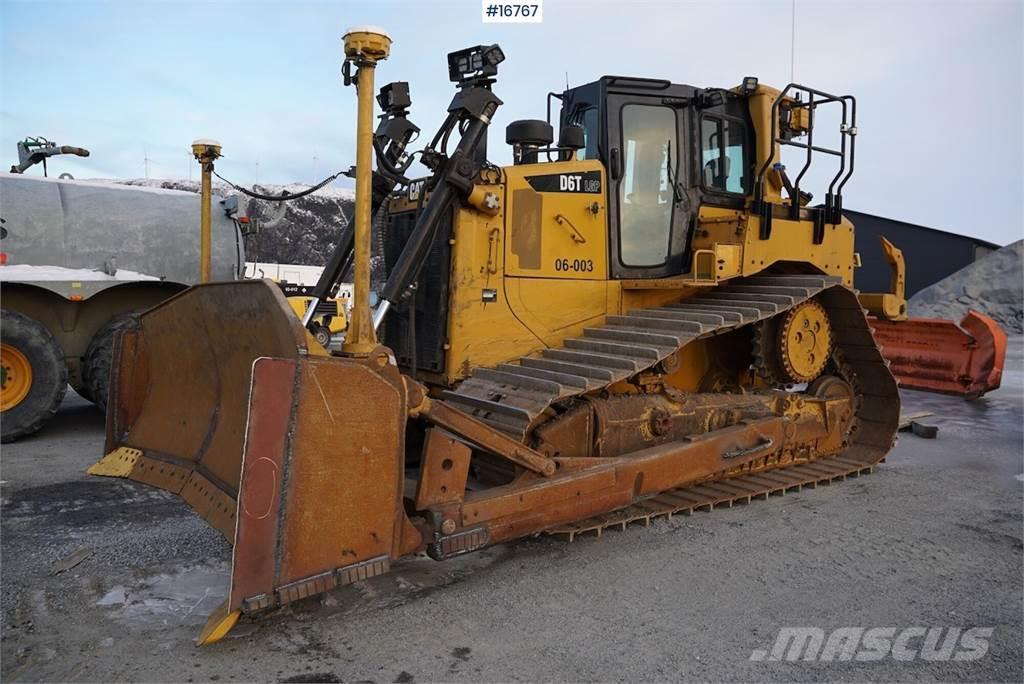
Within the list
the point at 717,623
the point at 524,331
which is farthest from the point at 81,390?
the point at 717,623

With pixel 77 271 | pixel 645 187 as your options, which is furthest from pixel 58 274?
pixel 645 187

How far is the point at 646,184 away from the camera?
5.55m

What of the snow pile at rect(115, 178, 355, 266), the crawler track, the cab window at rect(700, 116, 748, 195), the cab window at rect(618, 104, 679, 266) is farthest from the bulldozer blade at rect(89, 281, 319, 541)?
the snow pile at rect(115, 178, 355, 266)

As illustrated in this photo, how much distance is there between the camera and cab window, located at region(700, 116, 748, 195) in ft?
19.2

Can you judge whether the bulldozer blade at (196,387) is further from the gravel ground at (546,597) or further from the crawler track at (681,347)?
the crawler track at (681,347)

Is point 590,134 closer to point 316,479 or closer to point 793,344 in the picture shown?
point 793,344

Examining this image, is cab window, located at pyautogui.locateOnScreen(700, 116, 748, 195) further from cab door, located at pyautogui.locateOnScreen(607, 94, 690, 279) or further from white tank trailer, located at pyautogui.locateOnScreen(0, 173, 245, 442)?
white tank trailer, located at pyautogui.locateOnScreen(0, 173, 245, 442)

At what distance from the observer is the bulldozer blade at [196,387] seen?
3635 millimetres

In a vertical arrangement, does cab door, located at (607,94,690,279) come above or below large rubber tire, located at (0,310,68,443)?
above

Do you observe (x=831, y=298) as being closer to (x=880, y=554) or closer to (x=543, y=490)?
(x=880, y=554)

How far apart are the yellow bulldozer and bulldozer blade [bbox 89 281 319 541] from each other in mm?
17

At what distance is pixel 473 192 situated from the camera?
15.4 ft

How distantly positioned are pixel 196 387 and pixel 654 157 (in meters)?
3.42

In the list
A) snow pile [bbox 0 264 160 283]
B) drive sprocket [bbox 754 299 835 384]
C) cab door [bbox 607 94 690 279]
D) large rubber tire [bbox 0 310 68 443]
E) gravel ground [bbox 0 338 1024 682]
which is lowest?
gravel ground [bbox 0 338 1024 682]
